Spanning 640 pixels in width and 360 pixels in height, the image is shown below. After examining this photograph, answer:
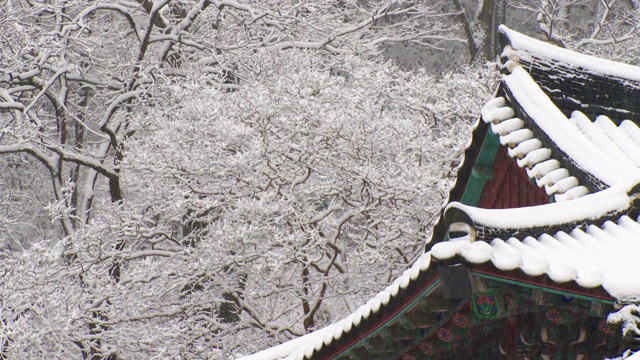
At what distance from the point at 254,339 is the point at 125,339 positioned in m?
1.86

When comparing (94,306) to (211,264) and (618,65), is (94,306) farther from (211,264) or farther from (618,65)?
(618,65)

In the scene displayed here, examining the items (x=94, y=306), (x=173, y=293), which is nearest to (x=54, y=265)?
(x=94, y=306)

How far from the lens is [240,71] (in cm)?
1399

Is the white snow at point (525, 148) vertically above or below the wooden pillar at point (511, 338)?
above

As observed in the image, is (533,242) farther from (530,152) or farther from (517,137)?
(517,137)

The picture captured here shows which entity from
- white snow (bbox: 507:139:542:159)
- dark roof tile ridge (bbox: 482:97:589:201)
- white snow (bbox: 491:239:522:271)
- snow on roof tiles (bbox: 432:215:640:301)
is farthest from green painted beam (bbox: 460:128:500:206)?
white snow (bbox: 491:239:522:271)

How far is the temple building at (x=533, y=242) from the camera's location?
9.29 ft

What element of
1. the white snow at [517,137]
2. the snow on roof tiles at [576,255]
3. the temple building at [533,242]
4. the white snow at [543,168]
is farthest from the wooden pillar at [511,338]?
the white snow at [517,137]

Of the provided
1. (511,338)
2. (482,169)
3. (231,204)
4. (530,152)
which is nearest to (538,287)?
(511,338)

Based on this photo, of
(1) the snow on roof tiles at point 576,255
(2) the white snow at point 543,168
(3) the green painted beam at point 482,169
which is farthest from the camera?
(3) the green painted beam at point 482,169

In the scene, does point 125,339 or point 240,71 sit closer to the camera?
point 125,339

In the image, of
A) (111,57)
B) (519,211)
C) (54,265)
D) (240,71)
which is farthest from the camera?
(111,57)

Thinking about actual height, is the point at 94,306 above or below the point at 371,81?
below

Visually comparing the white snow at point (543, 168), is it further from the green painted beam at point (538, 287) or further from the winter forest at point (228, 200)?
the winter forest at point (228, 200)
